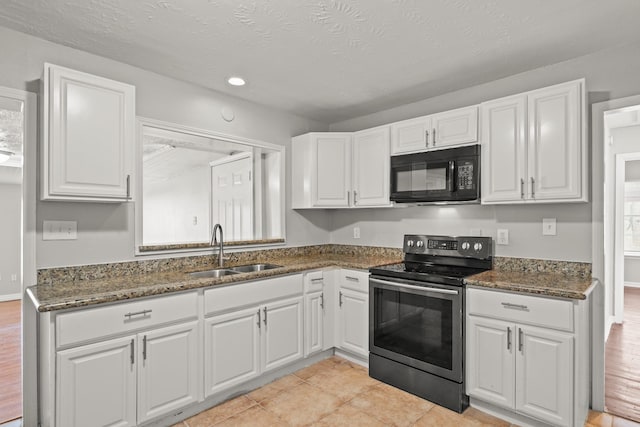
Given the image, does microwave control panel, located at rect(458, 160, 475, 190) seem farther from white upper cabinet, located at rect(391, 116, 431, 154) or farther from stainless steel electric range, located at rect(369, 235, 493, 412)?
stainless steel electric range, located at rect(369, 235, 493, 412)

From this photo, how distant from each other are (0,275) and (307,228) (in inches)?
214

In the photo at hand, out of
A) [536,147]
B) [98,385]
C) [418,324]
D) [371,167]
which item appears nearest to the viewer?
[98,385]

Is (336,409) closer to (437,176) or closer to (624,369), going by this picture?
(437,176)

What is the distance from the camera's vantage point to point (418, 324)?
2584 millimetres

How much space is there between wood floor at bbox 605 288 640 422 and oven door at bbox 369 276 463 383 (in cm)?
111

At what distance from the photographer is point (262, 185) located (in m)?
3.79

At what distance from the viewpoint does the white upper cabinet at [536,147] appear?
88.0 inches

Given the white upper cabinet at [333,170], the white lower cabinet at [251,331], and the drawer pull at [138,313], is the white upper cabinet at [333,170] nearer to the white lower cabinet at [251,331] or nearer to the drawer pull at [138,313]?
the white lower cabinet at [251,331]

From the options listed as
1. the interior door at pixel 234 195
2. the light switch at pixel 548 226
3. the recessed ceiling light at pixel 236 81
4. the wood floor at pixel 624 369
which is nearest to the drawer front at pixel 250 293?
the interior door at pixel 234 195

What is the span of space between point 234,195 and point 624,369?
3.91 m

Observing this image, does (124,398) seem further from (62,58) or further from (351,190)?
(351,190)

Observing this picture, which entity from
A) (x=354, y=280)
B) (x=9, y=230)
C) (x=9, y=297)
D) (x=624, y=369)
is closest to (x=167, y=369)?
(x=354, y=280)

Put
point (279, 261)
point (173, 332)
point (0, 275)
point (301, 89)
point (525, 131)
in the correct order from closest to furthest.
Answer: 1. point (173, 332)
2. point (525, 131)
3. point (301, 89)
4. point (279, 261)
5. point (0, 275)

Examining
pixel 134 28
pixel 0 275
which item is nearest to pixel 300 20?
pixel 134 28
